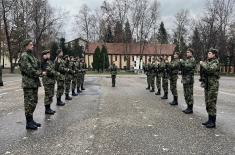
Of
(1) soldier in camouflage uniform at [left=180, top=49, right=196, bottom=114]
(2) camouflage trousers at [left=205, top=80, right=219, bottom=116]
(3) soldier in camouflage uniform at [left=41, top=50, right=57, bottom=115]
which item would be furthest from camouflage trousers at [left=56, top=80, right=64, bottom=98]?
(2) camouflage trousers at [left=205, top=80, right=219, bottom=116]

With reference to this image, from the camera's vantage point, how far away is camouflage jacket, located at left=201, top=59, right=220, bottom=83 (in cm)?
1015

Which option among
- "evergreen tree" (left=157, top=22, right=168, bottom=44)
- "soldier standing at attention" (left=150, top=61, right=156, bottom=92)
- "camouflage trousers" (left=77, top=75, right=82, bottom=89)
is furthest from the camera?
"evergreen tree" (left=157, top=22, right=168, bottom=44)

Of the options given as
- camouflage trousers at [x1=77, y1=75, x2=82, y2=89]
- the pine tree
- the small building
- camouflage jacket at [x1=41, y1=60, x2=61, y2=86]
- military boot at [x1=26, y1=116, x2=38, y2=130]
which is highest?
the pine tree

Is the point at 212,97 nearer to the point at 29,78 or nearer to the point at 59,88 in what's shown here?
the point at 29,78

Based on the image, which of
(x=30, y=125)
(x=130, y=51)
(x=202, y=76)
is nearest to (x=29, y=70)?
(x=30, y=125)

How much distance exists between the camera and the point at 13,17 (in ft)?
184

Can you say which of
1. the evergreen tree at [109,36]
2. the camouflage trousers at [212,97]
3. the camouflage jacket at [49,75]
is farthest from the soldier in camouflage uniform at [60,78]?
the evergreen tree at [109,36]

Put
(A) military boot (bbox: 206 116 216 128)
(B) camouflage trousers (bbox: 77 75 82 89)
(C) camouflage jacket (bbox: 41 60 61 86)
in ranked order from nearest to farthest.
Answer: (A) military boot (bbox: 206 116 216 128), (C) camouflage jacket (bbox: 41 60 61 86), (B) camouflage trousers (bbox: 77 75 82 89)

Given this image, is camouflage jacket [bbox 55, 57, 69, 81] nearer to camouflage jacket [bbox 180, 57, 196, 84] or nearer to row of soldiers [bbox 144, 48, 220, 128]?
row of soldiers [bbox 144, 48, 220, 128]

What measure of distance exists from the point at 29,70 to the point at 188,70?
5.35 m

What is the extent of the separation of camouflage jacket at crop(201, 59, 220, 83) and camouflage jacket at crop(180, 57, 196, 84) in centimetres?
229

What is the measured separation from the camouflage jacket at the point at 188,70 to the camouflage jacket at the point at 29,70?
16.3ft

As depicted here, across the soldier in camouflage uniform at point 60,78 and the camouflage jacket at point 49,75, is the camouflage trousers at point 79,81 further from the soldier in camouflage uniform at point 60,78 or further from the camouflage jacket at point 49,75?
the camouflage jacket at point 49,75

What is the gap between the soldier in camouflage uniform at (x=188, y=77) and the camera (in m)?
12.6
